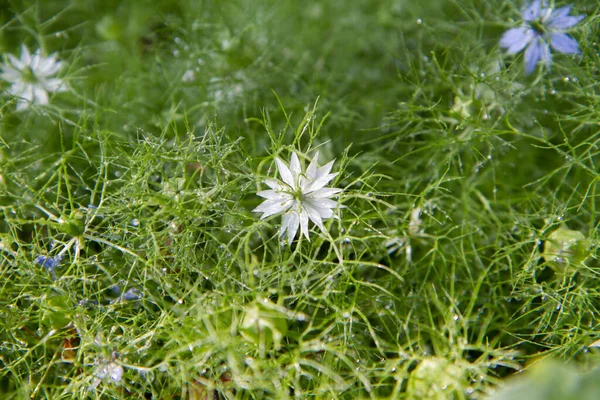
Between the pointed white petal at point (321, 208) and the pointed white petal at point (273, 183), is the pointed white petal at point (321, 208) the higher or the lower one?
the lower one

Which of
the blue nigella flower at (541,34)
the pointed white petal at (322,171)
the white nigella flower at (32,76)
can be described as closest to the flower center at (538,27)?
the blue nigella flower at (541,34)

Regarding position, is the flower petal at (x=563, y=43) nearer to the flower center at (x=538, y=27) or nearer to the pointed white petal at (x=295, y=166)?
the flower center at (x=538, y=27)

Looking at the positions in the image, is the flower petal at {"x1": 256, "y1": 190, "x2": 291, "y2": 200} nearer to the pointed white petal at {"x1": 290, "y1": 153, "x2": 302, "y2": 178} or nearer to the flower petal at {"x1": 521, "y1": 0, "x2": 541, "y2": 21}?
the pointed white petal at {"x1": 290, "y1": 153, "x2": 302, "y2": 178}

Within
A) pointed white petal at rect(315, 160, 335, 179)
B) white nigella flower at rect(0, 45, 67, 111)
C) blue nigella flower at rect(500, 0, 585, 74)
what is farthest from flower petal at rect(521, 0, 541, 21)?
white nigella flower at rect(0, 45, 67, 111)

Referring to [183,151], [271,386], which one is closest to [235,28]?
[183,151]

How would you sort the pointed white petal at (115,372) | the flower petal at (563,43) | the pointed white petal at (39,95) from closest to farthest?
the pointed white petal at (115,372) → the flower petal at (563,43) → the pointed white petal at (39,95)

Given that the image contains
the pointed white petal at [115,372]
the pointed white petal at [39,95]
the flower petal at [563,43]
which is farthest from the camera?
the pointed white petal at [39,95]

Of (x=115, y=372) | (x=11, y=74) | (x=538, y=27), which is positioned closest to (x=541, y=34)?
(x=538, y=27)
